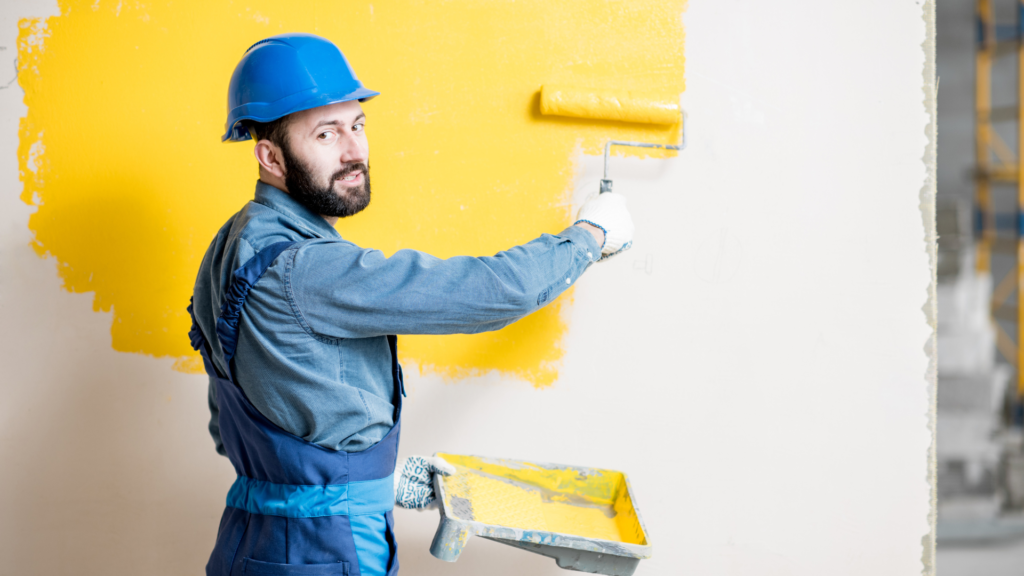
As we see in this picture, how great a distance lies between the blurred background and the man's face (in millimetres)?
3570

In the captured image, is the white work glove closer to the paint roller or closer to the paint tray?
the paint roller

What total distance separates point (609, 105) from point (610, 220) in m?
0.41

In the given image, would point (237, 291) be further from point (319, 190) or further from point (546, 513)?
point (546, 513)

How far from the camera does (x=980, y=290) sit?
186 inches

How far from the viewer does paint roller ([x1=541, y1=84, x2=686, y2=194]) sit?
138cm

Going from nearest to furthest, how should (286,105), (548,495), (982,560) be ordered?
(286,105) → (548,495) → (982,560)

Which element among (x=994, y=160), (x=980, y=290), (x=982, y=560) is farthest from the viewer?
(x=994, y=160)

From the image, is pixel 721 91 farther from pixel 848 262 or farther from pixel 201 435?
pixel 201 435

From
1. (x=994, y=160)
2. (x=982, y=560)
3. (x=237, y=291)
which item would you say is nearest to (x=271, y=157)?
(x=237, y=291)

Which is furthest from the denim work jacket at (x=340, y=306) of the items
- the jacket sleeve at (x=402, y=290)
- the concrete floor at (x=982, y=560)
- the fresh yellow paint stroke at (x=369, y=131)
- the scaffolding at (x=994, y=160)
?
the scaffolding at (x=994, y=160)

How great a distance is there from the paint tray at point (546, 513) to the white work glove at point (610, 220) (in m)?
0.45

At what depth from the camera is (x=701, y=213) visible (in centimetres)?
147

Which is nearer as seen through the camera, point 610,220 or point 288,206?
point 288,206

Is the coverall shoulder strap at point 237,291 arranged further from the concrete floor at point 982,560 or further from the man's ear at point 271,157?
the concrete floor at point 982,560
